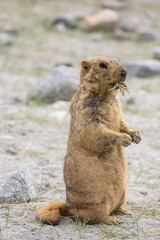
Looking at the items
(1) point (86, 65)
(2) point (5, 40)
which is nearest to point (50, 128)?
(1) point (86, 65)

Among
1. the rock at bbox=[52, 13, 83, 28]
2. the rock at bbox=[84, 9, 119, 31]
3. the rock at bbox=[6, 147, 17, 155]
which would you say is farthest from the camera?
the rock at bbox=[52, 13, 83, 28]

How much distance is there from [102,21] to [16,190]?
12036 mm

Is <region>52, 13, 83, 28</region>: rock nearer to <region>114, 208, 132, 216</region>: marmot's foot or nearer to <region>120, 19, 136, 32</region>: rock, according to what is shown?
<region>120, 19, 136, 32</region>: rock

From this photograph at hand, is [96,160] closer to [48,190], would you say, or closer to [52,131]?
[48,190]

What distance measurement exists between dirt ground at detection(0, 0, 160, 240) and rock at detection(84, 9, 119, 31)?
440 millimetres

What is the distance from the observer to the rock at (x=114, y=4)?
17.2 m

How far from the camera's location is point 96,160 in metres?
3.79

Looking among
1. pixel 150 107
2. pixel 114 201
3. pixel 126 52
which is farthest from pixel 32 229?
pixel 126 52

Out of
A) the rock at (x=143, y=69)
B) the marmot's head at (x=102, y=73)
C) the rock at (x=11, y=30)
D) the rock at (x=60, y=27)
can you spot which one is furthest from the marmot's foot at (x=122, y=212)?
the rock at (x=60, y=27)

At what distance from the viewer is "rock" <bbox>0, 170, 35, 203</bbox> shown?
4.25 m

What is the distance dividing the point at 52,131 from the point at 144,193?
2.58 metres

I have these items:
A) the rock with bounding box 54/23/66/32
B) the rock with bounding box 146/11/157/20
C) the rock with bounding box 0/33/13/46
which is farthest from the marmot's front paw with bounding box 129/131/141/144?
the rock with bounding box 146/11/157/20

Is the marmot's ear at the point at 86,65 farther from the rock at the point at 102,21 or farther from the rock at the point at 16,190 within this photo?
the rock at the point at 102,21

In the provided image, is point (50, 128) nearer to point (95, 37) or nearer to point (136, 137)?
point (136, 137)
